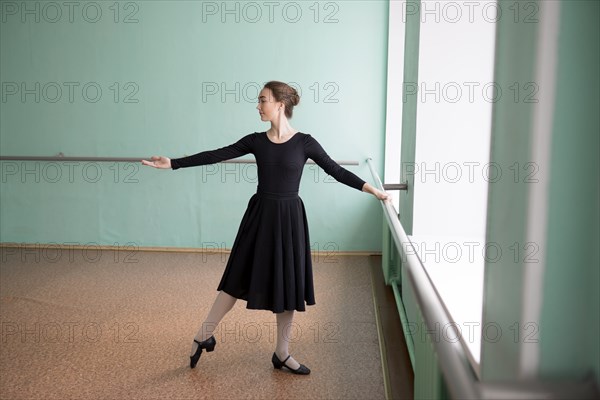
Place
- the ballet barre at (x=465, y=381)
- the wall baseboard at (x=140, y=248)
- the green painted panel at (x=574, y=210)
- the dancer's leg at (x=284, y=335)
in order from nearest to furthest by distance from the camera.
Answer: the ballet barre at (x=465, y=381)
the green painted panel at (x=574, y=210)
the dancer's leg at (x=284, y=335)
the wall baseboard at (x=140, y=248)

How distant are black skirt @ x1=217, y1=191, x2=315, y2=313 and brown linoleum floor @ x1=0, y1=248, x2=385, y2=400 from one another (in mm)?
428

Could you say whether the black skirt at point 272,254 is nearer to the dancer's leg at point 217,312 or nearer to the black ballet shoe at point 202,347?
the dancer's leg at point 217,312

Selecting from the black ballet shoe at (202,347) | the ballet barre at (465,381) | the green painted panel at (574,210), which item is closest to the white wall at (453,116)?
the black ballet shoe at (202,347)

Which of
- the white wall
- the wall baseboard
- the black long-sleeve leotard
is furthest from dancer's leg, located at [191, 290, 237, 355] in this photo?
the wall baseboard

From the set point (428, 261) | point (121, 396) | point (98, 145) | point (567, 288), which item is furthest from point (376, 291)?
point (567, 288)

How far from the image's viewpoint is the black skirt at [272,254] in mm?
3135

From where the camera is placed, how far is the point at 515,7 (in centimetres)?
147

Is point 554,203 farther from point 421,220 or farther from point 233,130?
point 233,130

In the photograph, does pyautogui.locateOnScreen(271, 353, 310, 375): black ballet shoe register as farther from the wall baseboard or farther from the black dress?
the wall baseboard

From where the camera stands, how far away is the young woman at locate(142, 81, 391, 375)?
3141 mm

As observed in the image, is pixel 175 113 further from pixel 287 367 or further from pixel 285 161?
pixel 287 367

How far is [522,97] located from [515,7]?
0.69ft

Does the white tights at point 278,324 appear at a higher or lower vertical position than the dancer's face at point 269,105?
lower

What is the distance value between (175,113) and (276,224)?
3.10 meters
